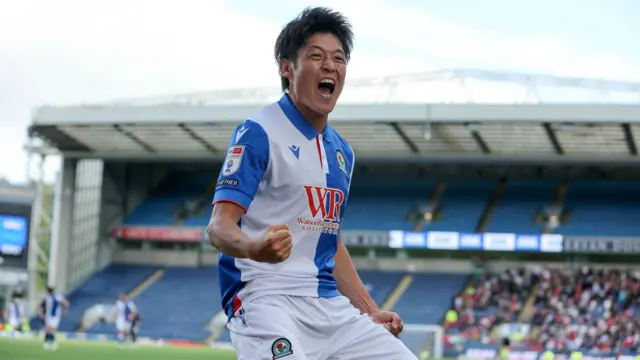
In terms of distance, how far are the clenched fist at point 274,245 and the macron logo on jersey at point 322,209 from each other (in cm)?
62

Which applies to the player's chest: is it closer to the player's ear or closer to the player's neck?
the player's neck

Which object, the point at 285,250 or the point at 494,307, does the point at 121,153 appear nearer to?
the point at 494,307

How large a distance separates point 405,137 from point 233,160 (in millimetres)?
32961

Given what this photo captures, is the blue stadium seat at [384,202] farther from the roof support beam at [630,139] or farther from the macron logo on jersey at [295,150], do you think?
the macron logo on jersey at [295,150]

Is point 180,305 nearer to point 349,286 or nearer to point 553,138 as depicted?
point 553,138

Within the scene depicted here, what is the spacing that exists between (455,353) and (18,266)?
15.0 metres

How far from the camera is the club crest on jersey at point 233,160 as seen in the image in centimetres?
405

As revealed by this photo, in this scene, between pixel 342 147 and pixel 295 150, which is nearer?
pixel 295 150

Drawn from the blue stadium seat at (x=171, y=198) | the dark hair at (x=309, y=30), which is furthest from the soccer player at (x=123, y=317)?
the dark hair at (x=309, y=30)

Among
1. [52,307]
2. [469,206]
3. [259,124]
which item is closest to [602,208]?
[469,206]

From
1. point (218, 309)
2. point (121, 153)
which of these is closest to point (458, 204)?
point (218, 309)

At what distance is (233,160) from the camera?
4.08 meters

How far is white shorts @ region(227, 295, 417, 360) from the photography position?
4.00 meters

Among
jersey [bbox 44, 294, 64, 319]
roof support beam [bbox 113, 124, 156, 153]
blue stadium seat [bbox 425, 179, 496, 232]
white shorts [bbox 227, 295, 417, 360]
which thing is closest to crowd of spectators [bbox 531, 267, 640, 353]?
blue stadium seat [bbox 425, 179, 496, 232]
